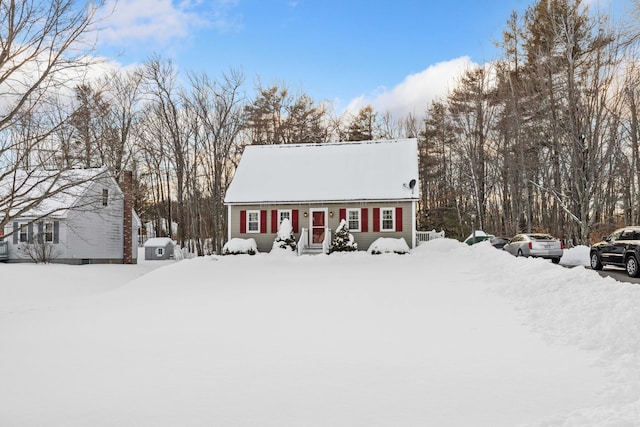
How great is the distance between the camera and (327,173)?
26.6 metres

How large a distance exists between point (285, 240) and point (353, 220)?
4.17 metres

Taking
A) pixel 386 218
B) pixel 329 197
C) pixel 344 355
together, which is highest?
pixel 329 197

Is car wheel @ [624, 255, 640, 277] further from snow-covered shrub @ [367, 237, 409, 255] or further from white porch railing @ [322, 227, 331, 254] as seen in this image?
white porch railing @ [322, 227, 331, 254]

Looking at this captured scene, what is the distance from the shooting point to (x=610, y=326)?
6816 mm

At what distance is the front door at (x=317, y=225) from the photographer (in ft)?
81.4

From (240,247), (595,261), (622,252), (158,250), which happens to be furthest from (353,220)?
(158,250)

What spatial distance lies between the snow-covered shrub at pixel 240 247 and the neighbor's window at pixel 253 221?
1.55 m

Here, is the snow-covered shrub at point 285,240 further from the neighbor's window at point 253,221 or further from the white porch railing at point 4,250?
the white porch railing at point 4,250

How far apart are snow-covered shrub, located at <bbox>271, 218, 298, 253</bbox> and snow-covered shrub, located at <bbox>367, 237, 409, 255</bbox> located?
13.7 ft

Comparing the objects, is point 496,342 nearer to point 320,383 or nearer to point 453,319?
point 453,319

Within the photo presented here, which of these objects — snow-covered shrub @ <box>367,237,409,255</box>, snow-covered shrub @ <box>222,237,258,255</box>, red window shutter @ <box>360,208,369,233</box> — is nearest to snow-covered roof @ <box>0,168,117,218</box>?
snow-covered shrub @ <box>222,237,258,255</box>

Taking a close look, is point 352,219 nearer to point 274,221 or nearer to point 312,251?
point 312,251

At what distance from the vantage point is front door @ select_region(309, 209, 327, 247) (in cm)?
2481

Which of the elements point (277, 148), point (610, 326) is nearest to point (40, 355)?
point (610, 326)
